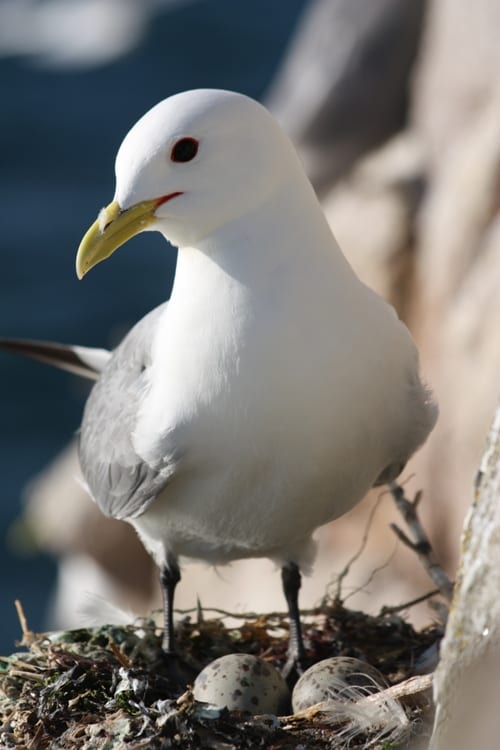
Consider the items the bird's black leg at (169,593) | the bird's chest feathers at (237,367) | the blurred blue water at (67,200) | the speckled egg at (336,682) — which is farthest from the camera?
the blurred blue water at (67,200)

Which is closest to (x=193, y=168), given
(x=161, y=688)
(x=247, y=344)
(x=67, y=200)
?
(x=247, y=344)

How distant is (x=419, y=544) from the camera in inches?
241

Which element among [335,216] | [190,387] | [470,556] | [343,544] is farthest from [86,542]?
[470,556]

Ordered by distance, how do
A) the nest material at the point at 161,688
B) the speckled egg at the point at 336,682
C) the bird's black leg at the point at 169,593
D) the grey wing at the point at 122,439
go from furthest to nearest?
the bird's black leg at the point at 169,593
the grey wing at the point at 122,439
the speckled egg at the point at 336,682
the nest material at the point at 161,688

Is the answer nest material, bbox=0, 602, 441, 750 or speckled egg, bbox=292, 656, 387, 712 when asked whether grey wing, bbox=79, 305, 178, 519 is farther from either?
speckled egg, bbox=292, 656, 387, 712

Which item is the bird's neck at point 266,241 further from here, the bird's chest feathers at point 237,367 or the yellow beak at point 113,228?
the yellow beak at point 113,228

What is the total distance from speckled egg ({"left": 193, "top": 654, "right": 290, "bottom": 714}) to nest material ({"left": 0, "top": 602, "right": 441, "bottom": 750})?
12 cm

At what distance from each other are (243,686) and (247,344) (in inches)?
48.7

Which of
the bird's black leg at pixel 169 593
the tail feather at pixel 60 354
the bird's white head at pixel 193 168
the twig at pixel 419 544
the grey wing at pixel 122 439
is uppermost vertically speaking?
the bird's white head at pixel 193 168

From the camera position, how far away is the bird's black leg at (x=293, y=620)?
5883mm

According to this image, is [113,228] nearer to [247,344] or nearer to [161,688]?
[247,344]

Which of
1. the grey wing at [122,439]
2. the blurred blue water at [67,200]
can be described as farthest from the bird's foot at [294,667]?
the blurred blue water at [67,200]

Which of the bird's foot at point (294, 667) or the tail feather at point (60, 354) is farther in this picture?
the tail feather at point (60, 354)

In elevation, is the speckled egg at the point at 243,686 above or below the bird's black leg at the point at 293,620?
below
